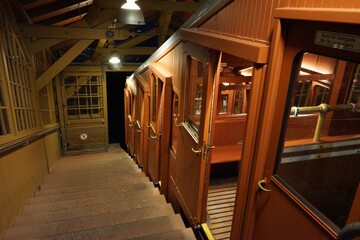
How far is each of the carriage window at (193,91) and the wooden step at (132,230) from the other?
140 centimetres

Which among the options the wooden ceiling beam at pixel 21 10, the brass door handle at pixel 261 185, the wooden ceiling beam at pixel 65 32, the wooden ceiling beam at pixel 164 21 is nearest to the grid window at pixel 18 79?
the wooden ceiling beam at pixel 65 32

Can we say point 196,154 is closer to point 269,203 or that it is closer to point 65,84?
point 269,203

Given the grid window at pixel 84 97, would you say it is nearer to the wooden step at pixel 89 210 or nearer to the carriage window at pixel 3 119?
the carriage window at pixel 3 119

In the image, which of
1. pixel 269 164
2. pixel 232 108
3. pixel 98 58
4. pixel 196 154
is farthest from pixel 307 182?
pixel 98 58

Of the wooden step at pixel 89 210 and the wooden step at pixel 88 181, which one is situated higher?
the wooden step at pixel 89 210

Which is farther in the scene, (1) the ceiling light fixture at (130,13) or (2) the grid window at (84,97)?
(2) the grid window at (84,97)

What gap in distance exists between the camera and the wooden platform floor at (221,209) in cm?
321

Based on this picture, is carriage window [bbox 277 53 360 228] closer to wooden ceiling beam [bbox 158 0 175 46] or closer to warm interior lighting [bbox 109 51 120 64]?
wooden ceiling beam [bbox 158 0 175 46]

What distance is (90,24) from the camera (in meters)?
6.88

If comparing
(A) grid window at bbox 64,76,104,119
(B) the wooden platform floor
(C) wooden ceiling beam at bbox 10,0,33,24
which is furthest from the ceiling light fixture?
(A) grid window at bbox 64,76,104,119

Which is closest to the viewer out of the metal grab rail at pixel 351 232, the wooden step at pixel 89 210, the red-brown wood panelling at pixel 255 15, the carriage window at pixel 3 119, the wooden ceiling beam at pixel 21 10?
the metal grab rail at pixel 351 232

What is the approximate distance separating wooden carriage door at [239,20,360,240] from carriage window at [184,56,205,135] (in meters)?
1.35

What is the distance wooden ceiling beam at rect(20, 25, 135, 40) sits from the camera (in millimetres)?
6062

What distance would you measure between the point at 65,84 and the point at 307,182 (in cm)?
960
